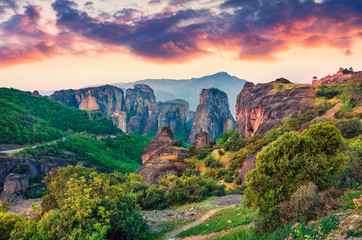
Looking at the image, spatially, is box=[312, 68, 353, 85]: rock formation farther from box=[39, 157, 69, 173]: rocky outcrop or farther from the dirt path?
box=[39, 157, 69, 173]: rocky outcrop

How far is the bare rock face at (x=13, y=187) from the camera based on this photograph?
36.8 m

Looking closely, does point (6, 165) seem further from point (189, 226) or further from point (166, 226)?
point (189, 226)

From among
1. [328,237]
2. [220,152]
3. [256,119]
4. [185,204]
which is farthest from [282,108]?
[328,237]

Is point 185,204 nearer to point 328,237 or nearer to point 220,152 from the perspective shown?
point 328,237

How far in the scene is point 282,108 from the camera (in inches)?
2093

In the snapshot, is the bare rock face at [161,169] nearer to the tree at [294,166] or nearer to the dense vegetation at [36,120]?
the tree at [294,166]

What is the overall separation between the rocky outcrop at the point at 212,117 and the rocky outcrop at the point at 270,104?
193 ft

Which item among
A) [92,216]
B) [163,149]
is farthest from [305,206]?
[163,149]

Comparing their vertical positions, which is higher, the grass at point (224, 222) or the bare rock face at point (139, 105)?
the bare rock face at point (139, 105)

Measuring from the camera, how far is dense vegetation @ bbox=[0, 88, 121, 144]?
57.5m

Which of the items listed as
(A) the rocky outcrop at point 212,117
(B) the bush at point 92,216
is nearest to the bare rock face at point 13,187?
(B) the bush at point 92,216

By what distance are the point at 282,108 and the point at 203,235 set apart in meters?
49.9

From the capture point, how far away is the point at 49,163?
49219 millimetres

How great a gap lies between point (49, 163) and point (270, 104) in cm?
6329
